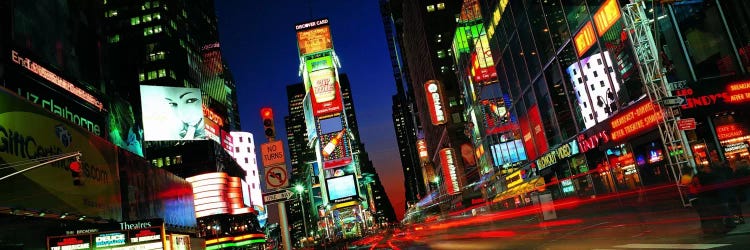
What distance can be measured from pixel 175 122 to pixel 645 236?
1301 inches

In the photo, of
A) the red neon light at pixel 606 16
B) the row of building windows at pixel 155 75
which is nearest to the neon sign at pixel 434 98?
the red neon light at pixel 606 16

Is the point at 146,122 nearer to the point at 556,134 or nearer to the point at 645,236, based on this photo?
→ the point at 556,134

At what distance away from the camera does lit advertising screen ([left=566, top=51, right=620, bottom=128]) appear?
2545 centimetres

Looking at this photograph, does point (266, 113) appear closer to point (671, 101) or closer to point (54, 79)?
point (671, 101)

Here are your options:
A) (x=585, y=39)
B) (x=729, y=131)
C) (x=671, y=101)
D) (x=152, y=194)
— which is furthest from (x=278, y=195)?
(x=729, y=131)

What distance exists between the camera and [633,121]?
23734 mm

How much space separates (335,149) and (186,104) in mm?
62648

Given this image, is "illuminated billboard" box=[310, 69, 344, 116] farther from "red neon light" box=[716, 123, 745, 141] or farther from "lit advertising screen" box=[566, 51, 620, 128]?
"red neon light" box=[716, 123, 745, 141]

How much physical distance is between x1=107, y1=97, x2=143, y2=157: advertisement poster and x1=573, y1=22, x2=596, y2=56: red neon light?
27076 millimetres

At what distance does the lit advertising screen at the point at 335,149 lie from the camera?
96037 millimetres

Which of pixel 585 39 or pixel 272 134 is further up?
pixel 585 39

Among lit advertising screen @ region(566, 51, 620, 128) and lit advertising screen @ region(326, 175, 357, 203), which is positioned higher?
lit advertising screen @ region(566, 51, 620, 128)

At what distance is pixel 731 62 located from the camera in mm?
22422

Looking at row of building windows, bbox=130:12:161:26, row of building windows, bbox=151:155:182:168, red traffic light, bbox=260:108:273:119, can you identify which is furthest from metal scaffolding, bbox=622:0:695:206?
row of building windows, bbox=130:12:161:26
